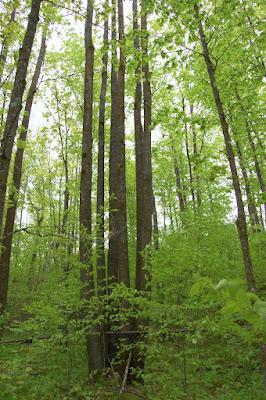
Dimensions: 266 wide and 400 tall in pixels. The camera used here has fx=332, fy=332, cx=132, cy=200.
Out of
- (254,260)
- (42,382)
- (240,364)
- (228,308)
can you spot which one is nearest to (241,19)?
(228,308)

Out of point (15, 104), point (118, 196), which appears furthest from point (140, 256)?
point (15, 104)

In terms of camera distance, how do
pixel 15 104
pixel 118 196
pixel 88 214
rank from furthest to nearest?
pixel 118 196, pixel 88 214, pixel 15 104

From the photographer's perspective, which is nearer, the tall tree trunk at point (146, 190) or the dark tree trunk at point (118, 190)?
the dark tree trunk at point (118, 190)

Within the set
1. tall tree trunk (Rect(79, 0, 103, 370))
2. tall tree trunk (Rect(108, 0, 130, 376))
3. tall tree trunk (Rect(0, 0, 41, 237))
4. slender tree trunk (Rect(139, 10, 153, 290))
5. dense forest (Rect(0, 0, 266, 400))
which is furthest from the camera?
slender tree trunk (Rect(139, 10, 153, 290))

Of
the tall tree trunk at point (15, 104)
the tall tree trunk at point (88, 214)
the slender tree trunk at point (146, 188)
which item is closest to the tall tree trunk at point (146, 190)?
the slender tree trunk at point (146, 188)

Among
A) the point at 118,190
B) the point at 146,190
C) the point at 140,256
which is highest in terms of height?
the point at 146,190

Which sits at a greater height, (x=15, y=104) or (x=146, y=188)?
(x=146, y=188)

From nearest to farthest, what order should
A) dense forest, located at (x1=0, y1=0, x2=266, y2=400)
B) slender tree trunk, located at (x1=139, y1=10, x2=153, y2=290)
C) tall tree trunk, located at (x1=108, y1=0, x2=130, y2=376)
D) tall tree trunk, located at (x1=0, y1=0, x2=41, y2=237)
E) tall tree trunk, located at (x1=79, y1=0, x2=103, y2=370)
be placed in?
tall tree trunk, located at (x1=0, y1=0, x2=41, y2=237) < dense forest, located at (x1=0, y1=0, x2=266, y2=400) < tall tree trunk, located at (x1=79, y1=0, x2=103, y2=370) < tall tree trunk, located at (x1=108, y1=0, x2=130, y2=376) < slender tree trunk, located at (x1=139, y1=10, x2=153, y2=290)

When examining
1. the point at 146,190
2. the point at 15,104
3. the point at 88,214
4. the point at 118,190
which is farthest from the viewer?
the point at 146,190

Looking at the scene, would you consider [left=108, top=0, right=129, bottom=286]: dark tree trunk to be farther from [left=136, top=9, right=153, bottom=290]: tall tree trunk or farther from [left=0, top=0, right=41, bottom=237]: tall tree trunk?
[left=0, top=0, right=41, bottom=237]: tall tree trunk

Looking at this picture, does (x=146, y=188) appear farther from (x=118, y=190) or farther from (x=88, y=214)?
(x=88, y=214)

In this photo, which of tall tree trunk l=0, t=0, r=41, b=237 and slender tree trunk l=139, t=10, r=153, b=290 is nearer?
tall tree trunk l=0, t=0, r=41, b=237

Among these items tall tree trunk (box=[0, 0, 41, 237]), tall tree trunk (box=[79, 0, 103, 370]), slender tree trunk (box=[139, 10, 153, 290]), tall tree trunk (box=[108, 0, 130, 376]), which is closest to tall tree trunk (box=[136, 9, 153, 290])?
slender tree trunk (box=[139, 10, 153, 290])

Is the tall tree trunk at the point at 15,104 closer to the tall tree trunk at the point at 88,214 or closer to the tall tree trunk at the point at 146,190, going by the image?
the tall tree trunk at the point at 88,214
